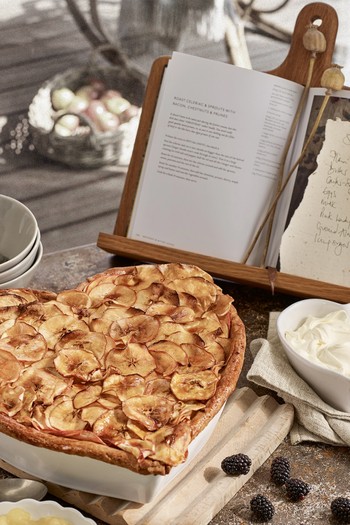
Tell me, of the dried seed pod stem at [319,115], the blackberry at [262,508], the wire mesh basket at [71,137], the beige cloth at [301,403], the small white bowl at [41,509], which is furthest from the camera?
the wire mesh basket at [71,137]

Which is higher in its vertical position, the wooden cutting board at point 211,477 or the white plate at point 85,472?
the white plate at point 85,472

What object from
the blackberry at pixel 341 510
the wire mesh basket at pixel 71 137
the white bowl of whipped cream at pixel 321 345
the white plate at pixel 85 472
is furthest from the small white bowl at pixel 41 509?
the wire mesh basket at pixel 71 137

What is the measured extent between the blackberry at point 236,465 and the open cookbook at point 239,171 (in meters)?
0.60

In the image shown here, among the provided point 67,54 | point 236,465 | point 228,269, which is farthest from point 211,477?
point 67,54

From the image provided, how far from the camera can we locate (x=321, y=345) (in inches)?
63.7

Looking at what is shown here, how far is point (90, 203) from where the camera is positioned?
143 inches

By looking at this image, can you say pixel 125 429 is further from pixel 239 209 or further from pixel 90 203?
pixel 90 203

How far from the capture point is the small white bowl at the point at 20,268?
70.2 inches

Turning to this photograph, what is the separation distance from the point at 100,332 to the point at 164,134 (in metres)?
0.66

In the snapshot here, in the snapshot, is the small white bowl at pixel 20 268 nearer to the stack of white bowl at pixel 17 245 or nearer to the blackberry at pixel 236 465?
the stack of white bowl at pixel 17 245

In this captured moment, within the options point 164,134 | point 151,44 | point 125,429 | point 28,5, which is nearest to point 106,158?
point 151,44

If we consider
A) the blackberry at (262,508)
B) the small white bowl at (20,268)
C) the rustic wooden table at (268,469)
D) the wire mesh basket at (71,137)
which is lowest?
the wire mesh basket at (71,137)

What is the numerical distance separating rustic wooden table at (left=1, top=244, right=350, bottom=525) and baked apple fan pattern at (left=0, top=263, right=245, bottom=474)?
186 millimetres

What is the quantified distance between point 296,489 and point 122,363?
36 cm
